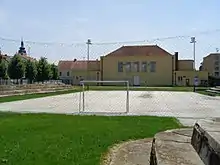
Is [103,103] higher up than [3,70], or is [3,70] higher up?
[3,70]

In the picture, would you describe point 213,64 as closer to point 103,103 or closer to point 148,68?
point 148,68

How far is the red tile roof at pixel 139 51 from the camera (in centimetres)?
10481

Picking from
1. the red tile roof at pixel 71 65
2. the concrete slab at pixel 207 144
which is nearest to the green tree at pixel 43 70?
the red tile roof at pixel 71 65

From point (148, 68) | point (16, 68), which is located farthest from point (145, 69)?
point (16, 68)

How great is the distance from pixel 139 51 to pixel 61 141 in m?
97.2

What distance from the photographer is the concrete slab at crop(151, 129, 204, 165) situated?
5.93m

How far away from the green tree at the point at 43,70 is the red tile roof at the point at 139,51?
2510 cm

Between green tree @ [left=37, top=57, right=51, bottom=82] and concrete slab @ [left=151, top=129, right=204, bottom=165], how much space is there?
78005mm

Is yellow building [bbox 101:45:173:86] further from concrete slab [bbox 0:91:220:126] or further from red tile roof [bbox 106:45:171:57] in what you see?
concrete slab [bbox 0:91:220:126]

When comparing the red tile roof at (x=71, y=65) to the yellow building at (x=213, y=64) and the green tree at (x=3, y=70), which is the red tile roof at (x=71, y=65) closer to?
the yellow building at (x=213, y=64)

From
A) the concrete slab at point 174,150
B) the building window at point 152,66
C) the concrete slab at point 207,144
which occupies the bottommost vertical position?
the concrete slab at point 174,150

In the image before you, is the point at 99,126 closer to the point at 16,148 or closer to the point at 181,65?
the point at 16,148

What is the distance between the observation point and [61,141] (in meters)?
10.3

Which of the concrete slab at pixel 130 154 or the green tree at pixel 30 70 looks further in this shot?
the green tree at pixel 30 70
